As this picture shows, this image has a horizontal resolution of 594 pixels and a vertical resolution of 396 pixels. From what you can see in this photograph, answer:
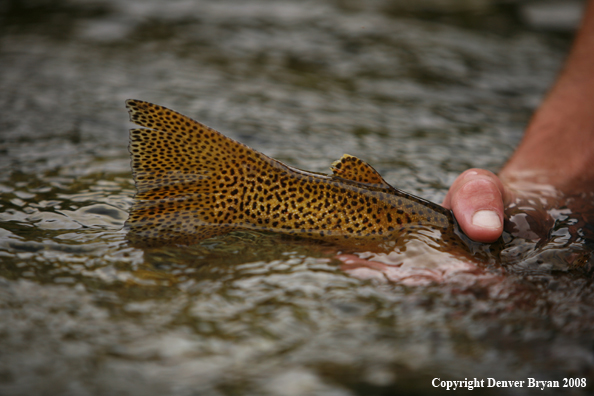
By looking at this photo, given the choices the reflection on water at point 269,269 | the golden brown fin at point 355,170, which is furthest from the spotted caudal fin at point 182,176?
the golden brown fin at point 355,170

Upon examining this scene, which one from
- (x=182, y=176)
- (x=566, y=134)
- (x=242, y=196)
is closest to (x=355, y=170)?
(x=242, y=196)

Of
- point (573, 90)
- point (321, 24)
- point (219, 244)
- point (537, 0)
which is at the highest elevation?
point (537, 0)

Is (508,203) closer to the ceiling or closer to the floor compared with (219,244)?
closer to the ceiling

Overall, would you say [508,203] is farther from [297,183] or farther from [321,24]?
[321,24]

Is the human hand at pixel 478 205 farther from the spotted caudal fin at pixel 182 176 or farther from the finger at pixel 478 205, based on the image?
the spotted caudal fin at pixel 182 176

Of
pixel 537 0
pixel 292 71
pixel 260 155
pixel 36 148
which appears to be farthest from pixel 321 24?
pixel 260 155

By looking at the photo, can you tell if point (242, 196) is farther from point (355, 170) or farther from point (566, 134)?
point (566, 134)

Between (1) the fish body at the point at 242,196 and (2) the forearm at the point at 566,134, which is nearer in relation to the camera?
(1) the fish body at the point at 242,196
